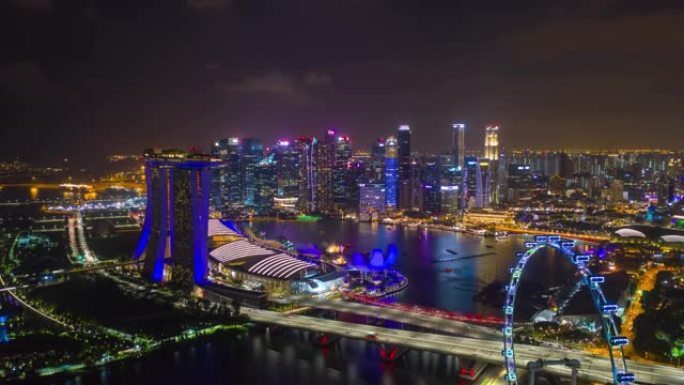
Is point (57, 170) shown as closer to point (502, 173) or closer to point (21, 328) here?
point (502, 173)

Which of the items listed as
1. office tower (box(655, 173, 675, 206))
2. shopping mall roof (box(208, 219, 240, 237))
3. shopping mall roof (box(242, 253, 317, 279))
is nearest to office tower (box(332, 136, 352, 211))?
shopping mall roof (box(208, 219, 240, 237))

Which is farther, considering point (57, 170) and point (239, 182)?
point (57, 170)

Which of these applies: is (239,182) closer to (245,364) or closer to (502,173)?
(502,173)

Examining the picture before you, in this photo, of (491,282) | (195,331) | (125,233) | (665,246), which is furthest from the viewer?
(125,233)

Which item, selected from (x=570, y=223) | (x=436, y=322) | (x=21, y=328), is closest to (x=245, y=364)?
(x=436, y=322)

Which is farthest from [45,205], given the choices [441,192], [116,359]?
[116,359]

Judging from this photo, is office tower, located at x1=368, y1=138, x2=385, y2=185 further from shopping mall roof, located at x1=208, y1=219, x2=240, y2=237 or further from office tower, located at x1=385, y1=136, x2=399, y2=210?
shopping mall roof, located at x1=208, y1=219, x2=240, y2=237

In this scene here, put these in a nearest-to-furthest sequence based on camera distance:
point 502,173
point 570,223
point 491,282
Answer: point 491,282 → point 570,223 → point 502,173
